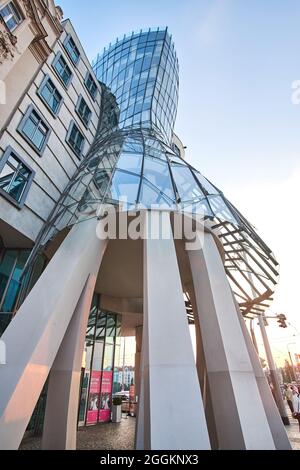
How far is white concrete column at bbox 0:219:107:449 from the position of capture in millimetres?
4887

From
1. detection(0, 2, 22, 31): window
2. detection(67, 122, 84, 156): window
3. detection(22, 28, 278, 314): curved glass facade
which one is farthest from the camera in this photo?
detection(67, 122, 84, 156): window

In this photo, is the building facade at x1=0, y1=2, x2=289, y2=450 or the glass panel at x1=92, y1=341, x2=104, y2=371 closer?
the building facade at x1=0, y1=2, x2=289, y2=450

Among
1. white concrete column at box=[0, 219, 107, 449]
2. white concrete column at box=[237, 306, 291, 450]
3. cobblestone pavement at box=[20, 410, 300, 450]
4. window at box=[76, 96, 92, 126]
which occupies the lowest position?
cobblestone pavement at box=[20, 410, 300, 450]

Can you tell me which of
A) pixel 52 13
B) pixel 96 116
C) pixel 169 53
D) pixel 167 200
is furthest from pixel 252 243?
pixel 169 53

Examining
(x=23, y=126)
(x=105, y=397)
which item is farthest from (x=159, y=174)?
(x=105, y=397)

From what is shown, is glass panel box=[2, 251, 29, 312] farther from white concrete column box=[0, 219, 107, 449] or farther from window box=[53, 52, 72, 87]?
window box=[53, 52, 72, 87]

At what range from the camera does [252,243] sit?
1061 cm

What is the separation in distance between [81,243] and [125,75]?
22.3m

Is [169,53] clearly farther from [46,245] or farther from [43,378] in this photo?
[43,378]

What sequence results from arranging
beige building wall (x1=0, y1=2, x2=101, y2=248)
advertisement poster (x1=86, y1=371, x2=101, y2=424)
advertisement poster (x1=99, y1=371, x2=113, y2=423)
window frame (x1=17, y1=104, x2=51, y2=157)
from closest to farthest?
beige building wall (x1=0, y1=2, x2=101, y2=248), window frame (x1=17, y1=104, x2=51, y2=157), advertisement poster (x1=86, y1=371, x2=101, y2=424), advertisement poster (x1=99, y1=371, x2=113, y2=423)

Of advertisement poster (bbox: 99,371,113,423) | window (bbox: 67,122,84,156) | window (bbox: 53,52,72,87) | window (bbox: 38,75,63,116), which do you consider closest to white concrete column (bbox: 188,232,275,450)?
advertisement poster (bbox: 99,371,113,423)

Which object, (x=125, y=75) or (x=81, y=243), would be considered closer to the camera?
(x=81, y=243)

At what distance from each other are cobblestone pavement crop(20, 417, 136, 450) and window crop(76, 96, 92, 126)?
699 inches
